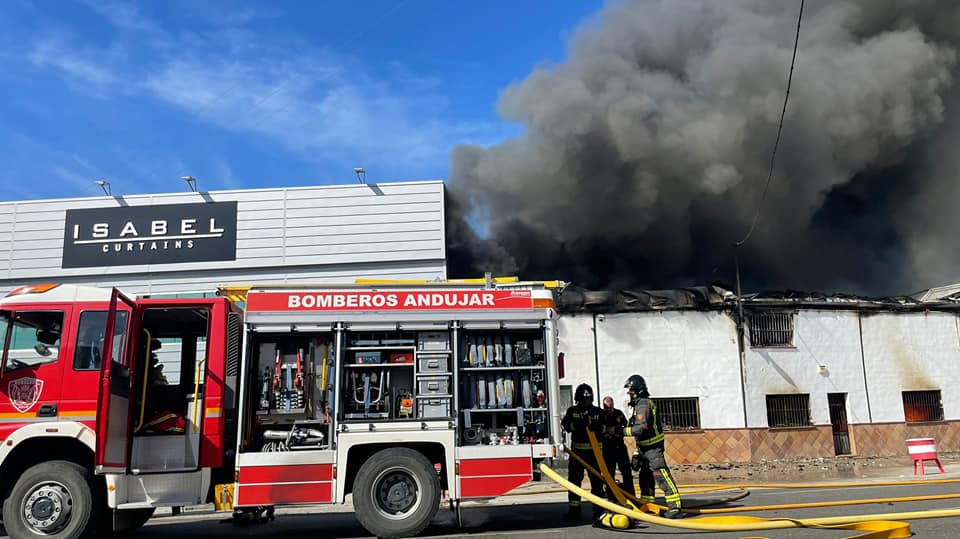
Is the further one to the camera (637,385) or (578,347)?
(578,347)

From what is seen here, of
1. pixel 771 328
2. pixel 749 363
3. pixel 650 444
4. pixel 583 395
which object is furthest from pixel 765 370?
pixel 650 444

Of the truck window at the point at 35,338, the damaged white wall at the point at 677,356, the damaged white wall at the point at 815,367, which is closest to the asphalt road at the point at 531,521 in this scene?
the truck window at the point at 35,338

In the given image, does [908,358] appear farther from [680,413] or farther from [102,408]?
[102,408]

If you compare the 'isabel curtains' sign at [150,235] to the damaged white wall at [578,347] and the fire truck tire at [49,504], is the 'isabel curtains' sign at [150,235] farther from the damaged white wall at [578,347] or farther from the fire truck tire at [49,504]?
the fire truck tire at [49,504]

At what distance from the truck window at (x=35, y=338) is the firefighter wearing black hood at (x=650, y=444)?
5.81 m

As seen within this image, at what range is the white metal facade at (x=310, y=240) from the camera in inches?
678

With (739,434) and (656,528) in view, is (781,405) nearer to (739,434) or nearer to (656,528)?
(739,434)

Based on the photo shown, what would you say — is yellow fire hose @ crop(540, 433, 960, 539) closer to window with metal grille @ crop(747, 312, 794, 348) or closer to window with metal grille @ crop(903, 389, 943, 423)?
window with metal grille @ crop(747, 312, 794, 348)

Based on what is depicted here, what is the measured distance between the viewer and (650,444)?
758 centimetres

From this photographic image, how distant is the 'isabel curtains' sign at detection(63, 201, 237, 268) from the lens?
1733cm

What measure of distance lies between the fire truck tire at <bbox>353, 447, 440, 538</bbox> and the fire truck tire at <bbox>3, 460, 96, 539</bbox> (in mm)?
2400

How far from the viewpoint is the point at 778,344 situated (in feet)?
51.2

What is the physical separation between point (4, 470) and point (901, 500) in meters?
9.20

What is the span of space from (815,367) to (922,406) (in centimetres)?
281
